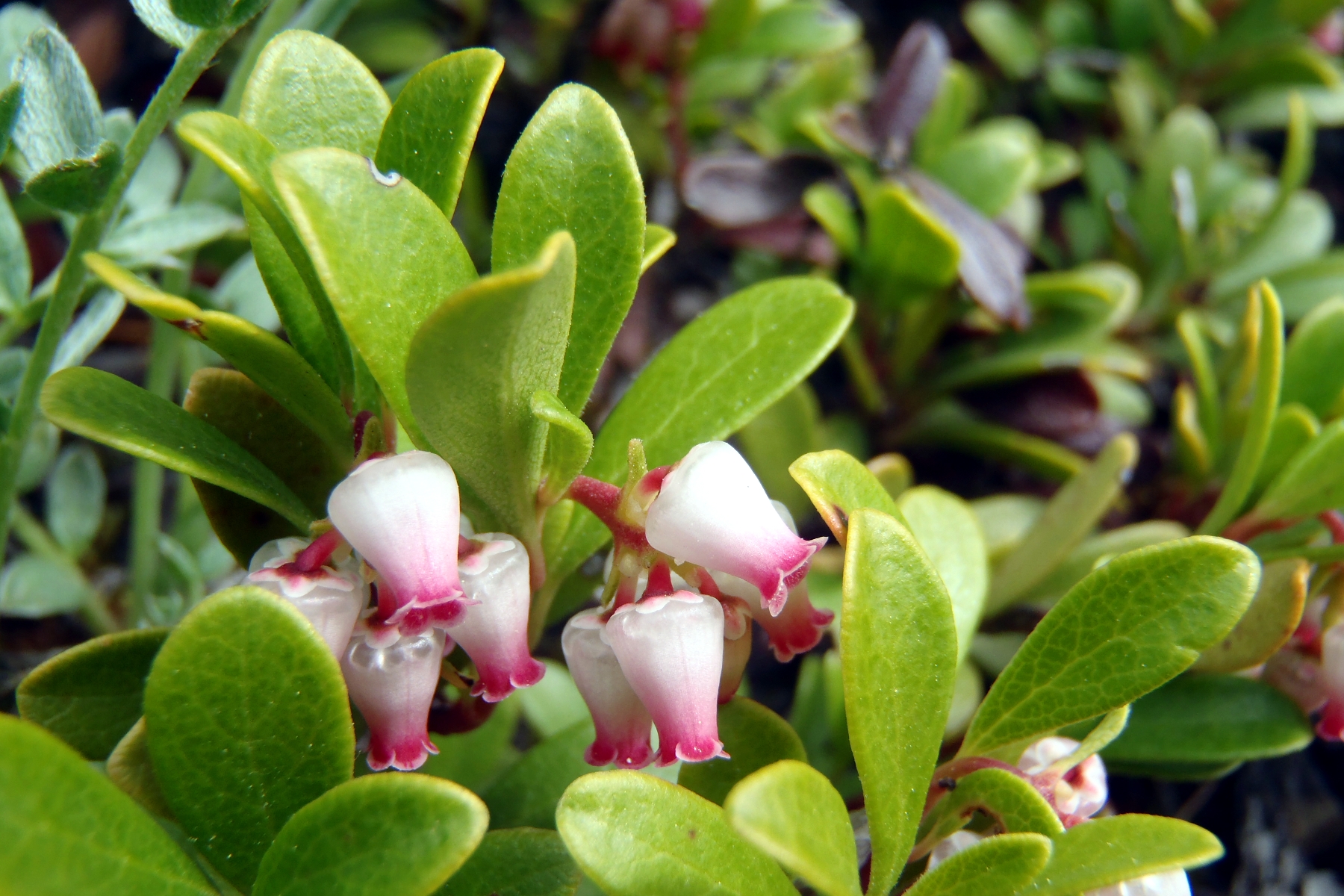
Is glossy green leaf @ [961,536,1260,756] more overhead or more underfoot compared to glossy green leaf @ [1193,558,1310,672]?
more overhead

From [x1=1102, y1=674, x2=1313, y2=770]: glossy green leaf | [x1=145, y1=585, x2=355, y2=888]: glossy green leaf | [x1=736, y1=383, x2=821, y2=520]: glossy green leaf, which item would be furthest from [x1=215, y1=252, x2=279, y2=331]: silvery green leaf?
[x1=1102, y1=674, x2=1313, y2=770]: glossy green leaf

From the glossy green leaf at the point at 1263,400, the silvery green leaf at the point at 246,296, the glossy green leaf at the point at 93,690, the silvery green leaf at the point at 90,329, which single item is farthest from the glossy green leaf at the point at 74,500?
the glossy green leaf at the point at 1263,400

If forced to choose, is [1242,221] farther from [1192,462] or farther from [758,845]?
[758,845]

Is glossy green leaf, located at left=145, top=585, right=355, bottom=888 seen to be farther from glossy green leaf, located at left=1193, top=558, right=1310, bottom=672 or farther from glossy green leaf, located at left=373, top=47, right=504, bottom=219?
glossy green leaf, located at left=1193, top=558, right=1310, bottom=672

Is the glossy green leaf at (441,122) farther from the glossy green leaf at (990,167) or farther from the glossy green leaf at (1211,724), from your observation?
the glossy green leaf at (990,167)

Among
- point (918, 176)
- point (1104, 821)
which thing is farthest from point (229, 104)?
point (1104, 821)
